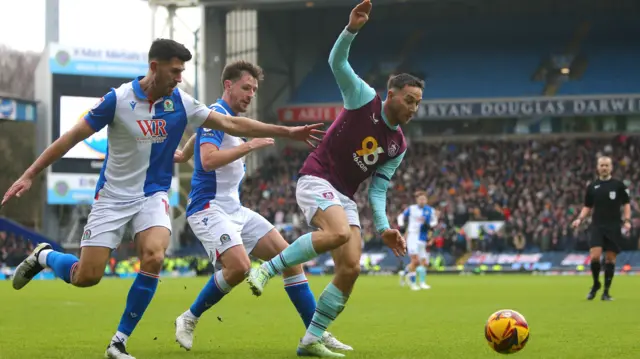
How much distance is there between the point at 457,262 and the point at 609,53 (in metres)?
15.9

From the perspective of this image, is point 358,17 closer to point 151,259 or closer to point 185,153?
point 151,259

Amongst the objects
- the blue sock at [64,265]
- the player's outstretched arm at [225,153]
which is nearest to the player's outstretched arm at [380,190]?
the player's outstretched arm at [225,153]

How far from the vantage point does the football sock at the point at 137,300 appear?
7.85 m

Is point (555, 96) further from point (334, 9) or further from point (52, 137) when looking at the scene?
point (52, 137)

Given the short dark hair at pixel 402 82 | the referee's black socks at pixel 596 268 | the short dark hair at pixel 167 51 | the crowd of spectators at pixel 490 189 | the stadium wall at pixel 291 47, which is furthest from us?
the stadium wall at pixel 291 47

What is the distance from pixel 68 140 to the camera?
756 centimetres

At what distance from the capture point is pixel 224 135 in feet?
30.1

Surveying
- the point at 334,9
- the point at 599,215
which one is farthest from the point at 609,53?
the point at 599,215

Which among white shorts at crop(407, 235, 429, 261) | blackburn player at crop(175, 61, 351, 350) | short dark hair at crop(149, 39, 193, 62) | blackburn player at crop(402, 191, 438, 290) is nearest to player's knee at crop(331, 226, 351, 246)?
blackburn player at crop(175, 61, 351, 350)

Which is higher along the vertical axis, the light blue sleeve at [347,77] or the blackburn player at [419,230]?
the light blue sleeve at [347,77]

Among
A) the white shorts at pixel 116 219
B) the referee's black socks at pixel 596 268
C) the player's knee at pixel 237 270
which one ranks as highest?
the white shorts at pixel 116 219

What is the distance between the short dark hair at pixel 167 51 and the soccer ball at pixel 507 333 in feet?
10.4

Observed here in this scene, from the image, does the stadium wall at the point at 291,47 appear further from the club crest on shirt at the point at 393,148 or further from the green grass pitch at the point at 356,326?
the club crest on shirt at the point at 393,148

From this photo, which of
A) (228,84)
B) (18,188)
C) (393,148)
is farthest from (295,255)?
(228,84)
